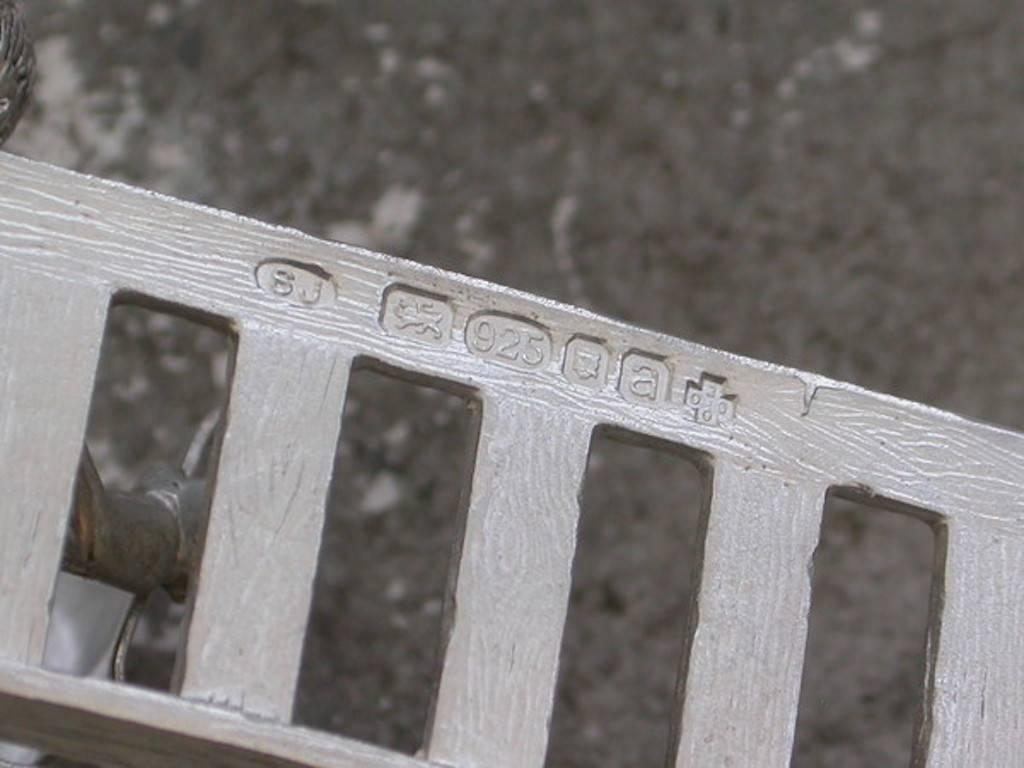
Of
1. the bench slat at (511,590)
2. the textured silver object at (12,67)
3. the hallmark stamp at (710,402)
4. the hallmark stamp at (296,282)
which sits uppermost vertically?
the textured silver object at (12,67)

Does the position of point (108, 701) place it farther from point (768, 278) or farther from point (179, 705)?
point (768, 278)

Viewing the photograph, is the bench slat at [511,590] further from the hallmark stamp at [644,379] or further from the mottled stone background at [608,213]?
the mottled stone background at [608,213]

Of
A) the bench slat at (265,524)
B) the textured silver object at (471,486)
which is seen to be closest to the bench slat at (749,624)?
the textured silver object at (471,486)

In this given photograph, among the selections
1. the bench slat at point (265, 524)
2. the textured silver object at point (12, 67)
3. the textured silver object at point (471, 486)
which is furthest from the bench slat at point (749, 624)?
the textured silver object at point (12, 67)

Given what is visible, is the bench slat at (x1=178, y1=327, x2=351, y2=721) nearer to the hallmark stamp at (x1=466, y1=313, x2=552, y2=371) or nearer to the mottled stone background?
the hallmark stamp at (x1=466, y1=313, x2=552, y2=371)

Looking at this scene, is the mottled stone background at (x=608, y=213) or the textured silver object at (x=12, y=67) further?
the mottled stone background at (x=608, y=213)

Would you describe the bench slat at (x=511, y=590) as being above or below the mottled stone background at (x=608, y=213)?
below

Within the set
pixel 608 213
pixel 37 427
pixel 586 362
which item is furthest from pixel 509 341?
pixel 608 213
